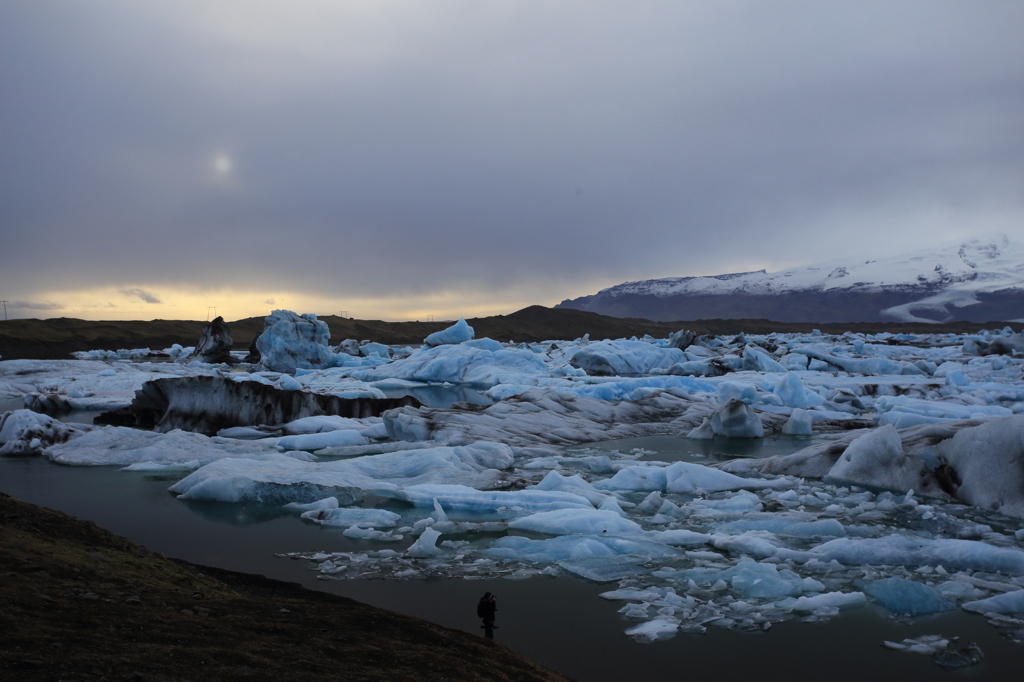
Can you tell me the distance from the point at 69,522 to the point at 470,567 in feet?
13.1

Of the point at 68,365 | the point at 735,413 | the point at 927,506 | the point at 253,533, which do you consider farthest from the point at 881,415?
the point at 68,365

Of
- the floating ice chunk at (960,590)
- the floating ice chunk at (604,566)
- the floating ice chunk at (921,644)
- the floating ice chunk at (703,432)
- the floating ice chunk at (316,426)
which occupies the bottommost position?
the floating ice chunk at (703,432)

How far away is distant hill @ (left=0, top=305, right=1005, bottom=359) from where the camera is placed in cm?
5278

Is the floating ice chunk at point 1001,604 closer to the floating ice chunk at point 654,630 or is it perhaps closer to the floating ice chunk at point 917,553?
the floating ice chunk at point 917,553

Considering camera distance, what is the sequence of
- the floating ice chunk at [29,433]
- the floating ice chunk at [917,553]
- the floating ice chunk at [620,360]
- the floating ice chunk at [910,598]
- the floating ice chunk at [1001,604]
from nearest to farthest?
the floating ice chunk at [1001,604] < the floating ice chunk at [910,598] < the floating ice chunk at [917,553] < the floating ice chunk at [29,433] < the floating ice chunk at [620,360]

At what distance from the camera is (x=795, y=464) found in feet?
36.5

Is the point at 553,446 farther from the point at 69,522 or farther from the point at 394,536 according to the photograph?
the point at 69,522

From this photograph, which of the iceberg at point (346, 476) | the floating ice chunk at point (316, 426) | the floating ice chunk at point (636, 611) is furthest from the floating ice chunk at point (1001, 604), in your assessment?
the floating ice chunk at point (316, 426)

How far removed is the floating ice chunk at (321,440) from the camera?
44.9 ft

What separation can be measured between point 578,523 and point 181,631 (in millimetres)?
5012

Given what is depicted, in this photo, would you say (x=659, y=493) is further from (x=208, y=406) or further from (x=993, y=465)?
(x=208, y=406)

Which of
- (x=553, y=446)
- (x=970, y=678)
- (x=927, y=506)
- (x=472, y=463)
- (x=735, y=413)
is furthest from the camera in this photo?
(x=735, y=413)

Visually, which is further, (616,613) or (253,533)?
(253,533)

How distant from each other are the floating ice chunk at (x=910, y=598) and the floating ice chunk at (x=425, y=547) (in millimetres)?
4405
